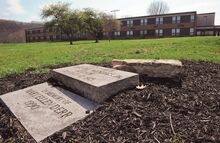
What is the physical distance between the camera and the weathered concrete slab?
4.01 meters

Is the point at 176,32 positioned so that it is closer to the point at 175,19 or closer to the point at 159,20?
the point at 175,19

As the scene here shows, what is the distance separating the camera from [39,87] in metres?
4.24

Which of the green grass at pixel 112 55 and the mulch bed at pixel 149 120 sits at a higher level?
the green grass at pixel 112 55

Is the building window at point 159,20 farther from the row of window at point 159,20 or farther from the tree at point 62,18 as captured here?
the tree at point 62,18

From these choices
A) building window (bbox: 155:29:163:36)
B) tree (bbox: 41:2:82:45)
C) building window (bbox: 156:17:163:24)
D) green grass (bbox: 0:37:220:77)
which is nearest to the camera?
green grass (bbox: 0:37:220:77)

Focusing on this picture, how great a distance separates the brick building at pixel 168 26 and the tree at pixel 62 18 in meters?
5.79

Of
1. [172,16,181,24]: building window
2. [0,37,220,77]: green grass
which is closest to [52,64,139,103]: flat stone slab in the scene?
[0,37,220,77]: green grass

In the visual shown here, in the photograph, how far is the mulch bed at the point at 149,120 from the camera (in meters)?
2.32

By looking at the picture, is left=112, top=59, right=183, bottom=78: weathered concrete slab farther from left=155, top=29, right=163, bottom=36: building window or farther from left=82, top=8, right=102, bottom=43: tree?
left=155, top=29, right=163, bottom=36: building window

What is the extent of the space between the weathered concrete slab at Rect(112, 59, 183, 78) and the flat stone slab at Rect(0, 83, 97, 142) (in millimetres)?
1533

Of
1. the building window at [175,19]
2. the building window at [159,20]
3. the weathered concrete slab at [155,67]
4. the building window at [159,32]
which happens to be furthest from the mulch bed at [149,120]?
the building window at [159,20]

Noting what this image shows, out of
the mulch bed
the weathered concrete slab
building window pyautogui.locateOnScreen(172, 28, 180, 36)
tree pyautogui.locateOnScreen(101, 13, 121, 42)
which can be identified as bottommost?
the mulch bed

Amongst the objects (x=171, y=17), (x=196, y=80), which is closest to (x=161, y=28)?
(x=171, y=17)

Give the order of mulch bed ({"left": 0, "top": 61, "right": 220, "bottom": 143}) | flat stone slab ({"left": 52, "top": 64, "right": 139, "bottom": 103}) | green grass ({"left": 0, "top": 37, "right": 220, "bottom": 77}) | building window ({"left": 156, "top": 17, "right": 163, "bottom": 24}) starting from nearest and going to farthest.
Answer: mulch bed ({"left": 0, "top": 61, "right": 220, "bottom": 143}), flat stone slab ({"left": 52, "top": 64, "right": 139, "bottom": 103}), green grass ({"left": 0, "top": 37, "right": 220, "bottom": 77}), building window ({"left": 156, "top": 17, "right": 163, "bottom": 24})
